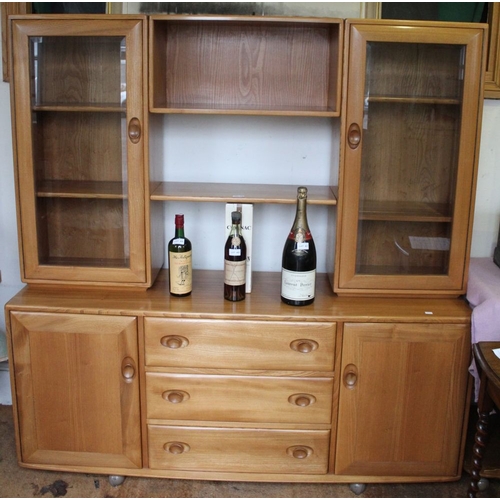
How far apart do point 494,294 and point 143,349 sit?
3.57 ft

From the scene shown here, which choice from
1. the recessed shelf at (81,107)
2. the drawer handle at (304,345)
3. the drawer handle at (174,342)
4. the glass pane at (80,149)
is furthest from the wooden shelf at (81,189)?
the drawer handle at (304,345)

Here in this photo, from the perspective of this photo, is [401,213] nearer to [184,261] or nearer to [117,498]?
[184,261]

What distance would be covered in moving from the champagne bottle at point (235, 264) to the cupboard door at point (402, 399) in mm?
369

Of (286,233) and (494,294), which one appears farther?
(286,233)

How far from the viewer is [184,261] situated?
75.3 inches

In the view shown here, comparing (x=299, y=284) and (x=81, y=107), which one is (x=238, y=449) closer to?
(x=299, y=284)

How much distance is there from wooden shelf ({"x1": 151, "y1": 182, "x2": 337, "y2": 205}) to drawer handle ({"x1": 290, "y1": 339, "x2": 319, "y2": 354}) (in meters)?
0.43

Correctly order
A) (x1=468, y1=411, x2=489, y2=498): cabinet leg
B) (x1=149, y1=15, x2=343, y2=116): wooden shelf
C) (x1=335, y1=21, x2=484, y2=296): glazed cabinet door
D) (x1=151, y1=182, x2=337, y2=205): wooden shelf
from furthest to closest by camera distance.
→ (x1=149, y1=15, x2=343, y2=116): wooden shelf
(x1=151, y1=182, x2=337, y2=205): wooden shelf
(x1=335, y1=21, x2=484, y2=296): glazed cabinet door
(x1=468, y1=411, x2=489, y2=498): cabinet leg

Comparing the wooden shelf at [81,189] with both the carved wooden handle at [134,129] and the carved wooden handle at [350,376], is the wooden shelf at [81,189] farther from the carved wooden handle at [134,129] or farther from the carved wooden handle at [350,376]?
the carved wooden handle at [350,376]

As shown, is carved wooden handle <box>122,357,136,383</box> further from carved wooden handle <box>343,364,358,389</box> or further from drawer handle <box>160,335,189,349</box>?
carved wooden handle <box>343,364,358,389</box>

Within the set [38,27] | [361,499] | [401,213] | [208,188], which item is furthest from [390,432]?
[38,27]

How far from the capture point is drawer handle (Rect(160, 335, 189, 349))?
1.84m

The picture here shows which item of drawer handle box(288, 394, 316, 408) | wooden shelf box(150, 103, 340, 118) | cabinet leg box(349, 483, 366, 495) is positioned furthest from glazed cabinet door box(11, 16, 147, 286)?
cabinet leg box(349, 483, 366, 495)

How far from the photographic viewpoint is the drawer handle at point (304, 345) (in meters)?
1.84
